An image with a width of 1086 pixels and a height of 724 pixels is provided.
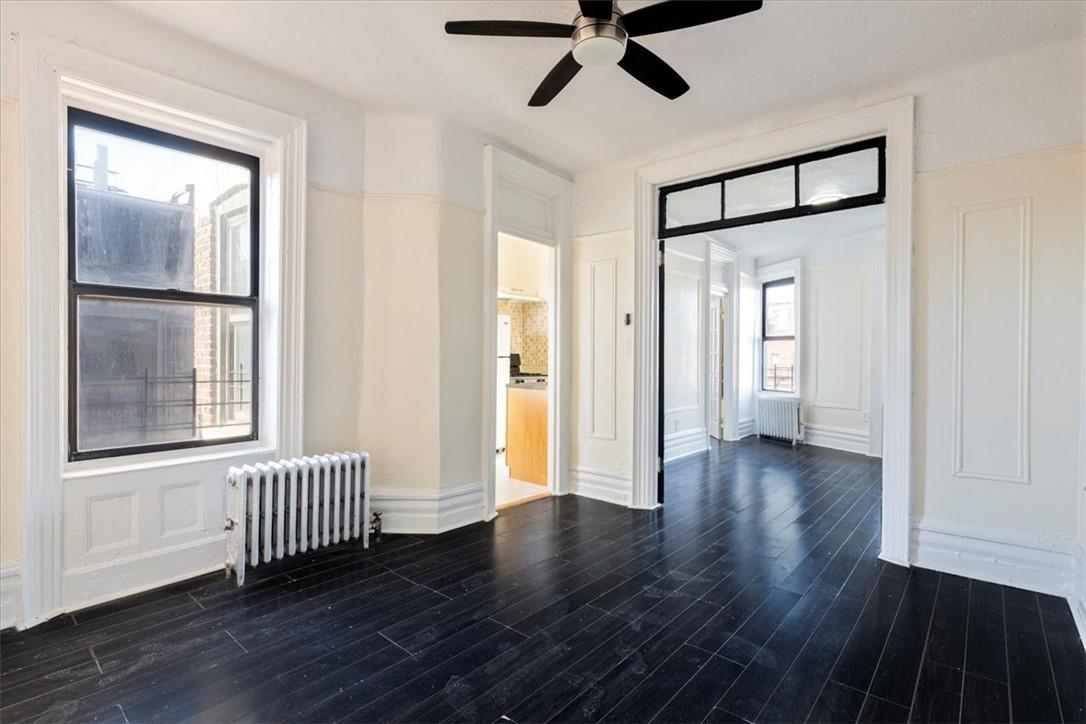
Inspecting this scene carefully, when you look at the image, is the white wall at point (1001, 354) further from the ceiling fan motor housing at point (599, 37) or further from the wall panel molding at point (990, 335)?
the ceiling fan motor housing at point (599, 37)

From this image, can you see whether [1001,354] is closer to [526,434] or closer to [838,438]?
[526,434]

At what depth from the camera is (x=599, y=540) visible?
143 inches

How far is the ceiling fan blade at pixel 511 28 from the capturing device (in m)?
2.25

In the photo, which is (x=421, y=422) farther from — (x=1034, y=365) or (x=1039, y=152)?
(x=1039, y=152)

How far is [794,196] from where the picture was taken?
3.77 metres

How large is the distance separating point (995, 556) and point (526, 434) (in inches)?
148

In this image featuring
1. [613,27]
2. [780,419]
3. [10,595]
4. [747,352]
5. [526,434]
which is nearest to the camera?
[613,27]

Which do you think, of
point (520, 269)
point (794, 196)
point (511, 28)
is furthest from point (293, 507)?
point (520, 269)

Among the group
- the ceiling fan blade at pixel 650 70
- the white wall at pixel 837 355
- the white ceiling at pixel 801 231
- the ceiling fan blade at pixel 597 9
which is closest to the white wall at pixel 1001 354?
the ceiling fan blade at pixel 650 70

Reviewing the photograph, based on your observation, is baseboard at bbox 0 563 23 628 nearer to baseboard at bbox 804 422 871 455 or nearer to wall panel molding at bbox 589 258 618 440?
wall panel molding at bbox 589 258 618 440

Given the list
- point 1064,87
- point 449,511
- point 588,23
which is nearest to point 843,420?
point 1064,87

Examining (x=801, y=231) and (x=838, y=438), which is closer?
(x=801, y=231)

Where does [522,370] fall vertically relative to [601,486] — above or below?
above

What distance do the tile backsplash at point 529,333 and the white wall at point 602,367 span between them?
9.07 ft
